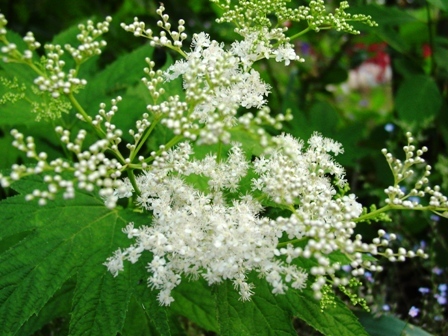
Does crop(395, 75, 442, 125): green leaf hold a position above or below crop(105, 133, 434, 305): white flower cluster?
below

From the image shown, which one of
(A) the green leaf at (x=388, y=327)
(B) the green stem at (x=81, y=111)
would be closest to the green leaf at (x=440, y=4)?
(A) the green leaf at (x=388, y=327)

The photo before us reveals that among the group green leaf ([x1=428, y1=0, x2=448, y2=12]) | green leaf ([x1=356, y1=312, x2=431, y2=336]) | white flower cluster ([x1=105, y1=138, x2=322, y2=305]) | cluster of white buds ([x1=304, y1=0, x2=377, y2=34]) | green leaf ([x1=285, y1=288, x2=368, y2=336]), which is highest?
cluster of white buds ([x1=304, y1=0, x2=377, y2=34])

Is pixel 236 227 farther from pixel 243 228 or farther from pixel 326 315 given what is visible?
pixel 326 315

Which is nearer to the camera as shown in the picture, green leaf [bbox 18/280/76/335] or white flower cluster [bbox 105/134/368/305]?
white flower cluster [bbox 105/134/368/305]

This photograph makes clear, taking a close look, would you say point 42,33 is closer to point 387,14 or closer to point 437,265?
point 387,14

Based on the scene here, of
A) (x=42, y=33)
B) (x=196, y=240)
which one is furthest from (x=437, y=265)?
(x=42, y=33)

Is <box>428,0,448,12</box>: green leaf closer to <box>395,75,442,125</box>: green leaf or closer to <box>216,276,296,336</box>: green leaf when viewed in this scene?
<box>395,75,442,125</box>: green leaf

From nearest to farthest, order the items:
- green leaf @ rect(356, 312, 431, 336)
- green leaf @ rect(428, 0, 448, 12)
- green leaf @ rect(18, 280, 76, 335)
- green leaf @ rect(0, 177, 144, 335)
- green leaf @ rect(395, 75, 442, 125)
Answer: green leaf @ rect(0, 177, 144, 335)
green leaf @ rect(18, 280, 76, 335)
green leaf @ rect(356, 312, 431, 336)
green leaf @ rect(428, 0, 448, 12)
green leaf @ rect(395, 75, 442, 125)

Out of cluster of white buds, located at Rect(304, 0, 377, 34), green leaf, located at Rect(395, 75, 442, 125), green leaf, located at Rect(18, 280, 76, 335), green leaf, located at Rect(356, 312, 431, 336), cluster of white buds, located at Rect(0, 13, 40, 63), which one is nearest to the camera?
cluster of white buds, located at Rect(0, 13, 40, 63)

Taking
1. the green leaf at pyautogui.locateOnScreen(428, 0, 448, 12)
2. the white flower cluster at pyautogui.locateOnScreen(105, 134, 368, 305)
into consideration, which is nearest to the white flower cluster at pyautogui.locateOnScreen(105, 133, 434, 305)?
the white flower cluster at pyautogui.locateOnScreen(105, 134, 368, 305)
